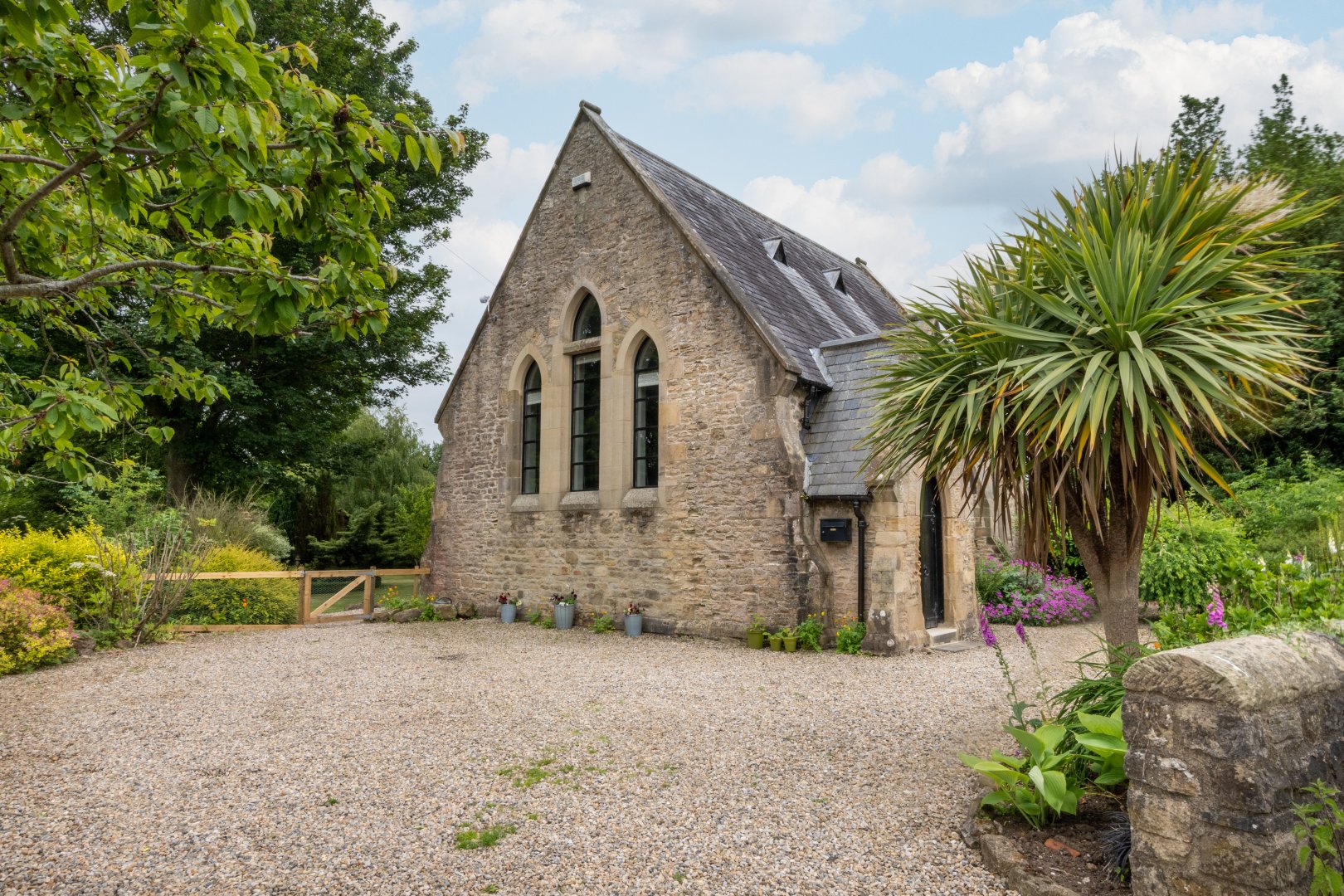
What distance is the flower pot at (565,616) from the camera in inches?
506

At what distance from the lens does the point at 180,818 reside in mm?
4574

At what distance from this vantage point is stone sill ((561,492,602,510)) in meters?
13.0

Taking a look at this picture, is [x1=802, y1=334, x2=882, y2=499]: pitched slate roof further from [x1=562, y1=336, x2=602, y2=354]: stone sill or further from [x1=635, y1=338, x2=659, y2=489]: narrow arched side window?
[x1=562, y1=336, x2=602, y2=354]: stone sill

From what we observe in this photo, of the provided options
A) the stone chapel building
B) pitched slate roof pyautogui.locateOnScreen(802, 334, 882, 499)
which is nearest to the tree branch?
the stone chapel building

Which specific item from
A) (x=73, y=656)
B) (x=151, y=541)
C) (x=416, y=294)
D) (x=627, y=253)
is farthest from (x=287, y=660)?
(x=416, y=294)

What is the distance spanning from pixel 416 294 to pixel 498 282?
7.28 metres

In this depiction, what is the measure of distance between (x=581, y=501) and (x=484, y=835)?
8993mm

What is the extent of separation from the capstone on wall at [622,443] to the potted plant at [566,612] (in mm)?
161

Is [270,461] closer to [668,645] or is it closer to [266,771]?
[668,645]

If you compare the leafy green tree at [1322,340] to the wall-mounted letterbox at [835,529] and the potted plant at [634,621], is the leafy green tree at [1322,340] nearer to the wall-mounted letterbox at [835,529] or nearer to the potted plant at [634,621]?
the wall-mounted letterbox at [835,529]

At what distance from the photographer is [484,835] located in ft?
14.0

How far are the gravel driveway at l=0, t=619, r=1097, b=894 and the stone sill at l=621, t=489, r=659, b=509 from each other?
321cm

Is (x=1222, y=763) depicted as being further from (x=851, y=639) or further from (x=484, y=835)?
(x=851, y=639)

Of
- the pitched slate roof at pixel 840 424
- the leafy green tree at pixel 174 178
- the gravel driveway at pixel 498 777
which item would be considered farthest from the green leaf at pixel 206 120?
the pitched slate roof at pixel 840 424
